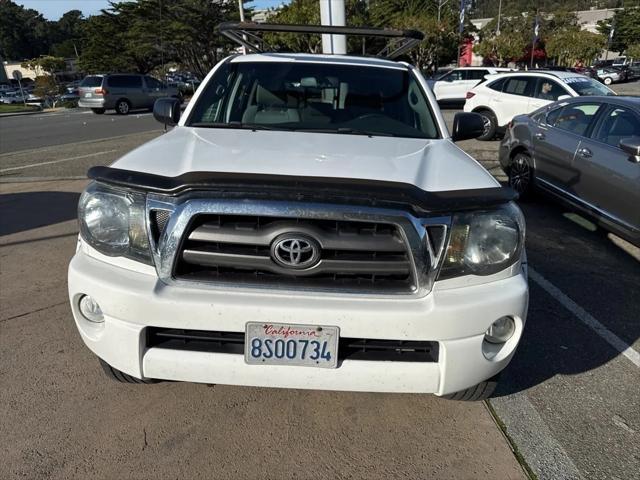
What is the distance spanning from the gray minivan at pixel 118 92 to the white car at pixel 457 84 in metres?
11.7

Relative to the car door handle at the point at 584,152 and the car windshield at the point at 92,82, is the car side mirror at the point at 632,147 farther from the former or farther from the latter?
the car windshield at the point at 92,82

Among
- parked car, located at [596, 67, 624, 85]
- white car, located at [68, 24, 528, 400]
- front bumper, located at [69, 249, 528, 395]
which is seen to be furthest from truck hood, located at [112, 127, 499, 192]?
parked car, located at [596, 67, 624, 85]

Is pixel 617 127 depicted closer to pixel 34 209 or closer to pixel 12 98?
pixel 34 209

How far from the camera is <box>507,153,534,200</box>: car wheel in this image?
6340 millimetres

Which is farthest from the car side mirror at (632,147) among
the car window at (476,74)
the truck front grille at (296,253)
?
the car window at (476,74)

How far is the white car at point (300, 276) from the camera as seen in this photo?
1.93 metres

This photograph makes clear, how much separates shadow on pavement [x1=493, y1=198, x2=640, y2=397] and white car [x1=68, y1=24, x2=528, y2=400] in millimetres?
954

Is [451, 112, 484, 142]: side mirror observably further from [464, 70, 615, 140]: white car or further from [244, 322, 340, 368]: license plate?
[464, 70, 615, 140]: white car

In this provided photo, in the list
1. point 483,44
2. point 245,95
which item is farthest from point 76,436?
point 483,44

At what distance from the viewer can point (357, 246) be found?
6.52ft

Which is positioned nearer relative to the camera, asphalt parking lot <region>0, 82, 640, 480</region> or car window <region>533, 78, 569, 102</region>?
asphalt parking lot <region>0, 82, 640, 480</region>

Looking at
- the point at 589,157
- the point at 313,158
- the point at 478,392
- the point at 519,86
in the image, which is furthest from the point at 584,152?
the point at 519,86

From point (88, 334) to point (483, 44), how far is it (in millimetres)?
55737

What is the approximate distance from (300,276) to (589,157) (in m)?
4.31
